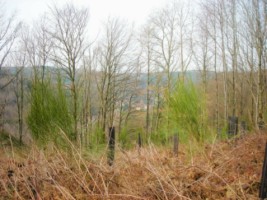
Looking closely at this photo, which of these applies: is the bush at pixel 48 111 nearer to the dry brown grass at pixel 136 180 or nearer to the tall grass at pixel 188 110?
the dry brown grass at pixel 136 180

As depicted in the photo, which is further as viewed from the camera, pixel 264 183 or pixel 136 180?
pixel 136 180

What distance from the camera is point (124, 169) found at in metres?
3.12

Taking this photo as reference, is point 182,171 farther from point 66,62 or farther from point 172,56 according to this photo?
point 172,56

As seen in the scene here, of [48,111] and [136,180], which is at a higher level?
[48,111]

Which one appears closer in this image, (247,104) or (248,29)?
(248,29)

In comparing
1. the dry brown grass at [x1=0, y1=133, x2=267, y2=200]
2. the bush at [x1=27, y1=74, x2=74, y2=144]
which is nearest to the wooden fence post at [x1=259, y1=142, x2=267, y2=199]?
the dry brown grass at [x1=0, y1=133, x2=267, y2=200]

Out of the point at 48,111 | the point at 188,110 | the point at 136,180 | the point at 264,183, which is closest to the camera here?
the point at 264,183

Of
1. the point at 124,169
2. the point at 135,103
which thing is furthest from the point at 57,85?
the point at 135,103

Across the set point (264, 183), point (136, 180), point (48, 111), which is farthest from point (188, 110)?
point (264, 183)

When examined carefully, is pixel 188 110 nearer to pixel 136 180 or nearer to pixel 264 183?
pixel 136 180

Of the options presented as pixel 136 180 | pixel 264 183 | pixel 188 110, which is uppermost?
pixel 188 110

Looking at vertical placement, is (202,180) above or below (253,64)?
below

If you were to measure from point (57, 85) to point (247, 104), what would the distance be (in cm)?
1881

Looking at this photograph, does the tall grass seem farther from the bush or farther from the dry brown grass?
the bush
